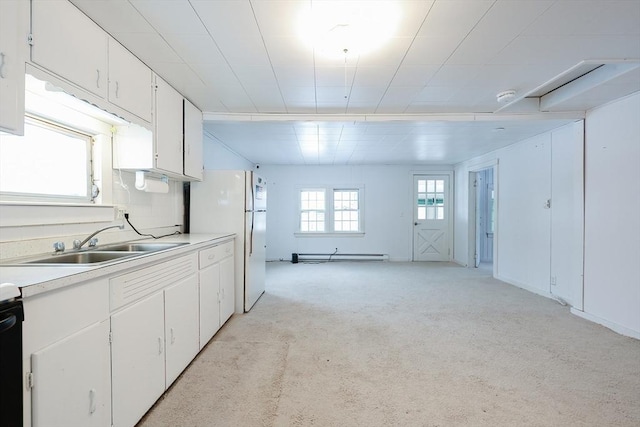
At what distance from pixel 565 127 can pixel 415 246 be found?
3978 millimetres

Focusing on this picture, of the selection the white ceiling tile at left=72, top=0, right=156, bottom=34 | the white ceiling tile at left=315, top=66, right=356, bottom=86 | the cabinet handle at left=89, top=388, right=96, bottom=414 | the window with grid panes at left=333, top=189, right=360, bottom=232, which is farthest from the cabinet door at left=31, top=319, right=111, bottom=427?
the window with grid panes at left=333, top=189, right=360, bottom=232

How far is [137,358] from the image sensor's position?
62.8 inches

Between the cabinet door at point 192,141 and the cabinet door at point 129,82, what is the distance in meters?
0.65

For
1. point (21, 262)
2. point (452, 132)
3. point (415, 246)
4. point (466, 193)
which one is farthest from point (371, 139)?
point (21, 262)

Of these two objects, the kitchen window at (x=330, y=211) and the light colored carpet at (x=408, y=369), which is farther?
the kitchen window at (x=330, y=211)

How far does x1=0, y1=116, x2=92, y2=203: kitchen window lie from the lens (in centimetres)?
171

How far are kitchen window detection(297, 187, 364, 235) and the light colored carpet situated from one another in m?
3.42

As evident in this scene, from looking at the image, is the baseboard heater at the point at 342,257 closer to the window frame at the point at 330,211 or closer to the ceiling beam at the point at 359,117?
the window frame at the point at 330,211

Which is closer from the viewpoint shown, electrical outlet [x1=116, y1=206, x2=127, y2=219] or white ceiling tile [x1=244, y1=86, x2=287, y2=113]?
electrical outlet [x1=116, y1=206, x2=127, y2=219]

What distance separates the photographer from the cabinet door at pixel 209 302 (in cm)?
253

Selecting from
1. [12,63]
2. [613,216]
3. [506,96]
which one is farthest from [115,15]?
[613,216]

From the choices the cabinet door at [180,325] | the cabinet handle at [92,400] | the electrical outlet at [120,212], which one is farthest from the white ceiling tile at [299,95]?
the cabinet handle at [92,400]

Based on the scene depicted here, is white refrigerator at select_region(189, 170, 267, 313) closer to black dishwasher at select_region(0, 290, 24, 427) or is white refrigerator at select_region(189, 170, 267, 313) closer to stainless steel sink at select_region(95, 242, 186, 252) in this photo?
stainless steel sink at select_region(95, 242, 186, 252)

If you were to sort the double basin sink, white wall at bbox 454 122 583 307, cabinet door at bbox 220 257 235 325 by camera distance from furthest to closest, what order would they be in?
white wall at bbox 454 122 583 307 → cabinet door at bbox 220 257 235 325 → the double basin sink
